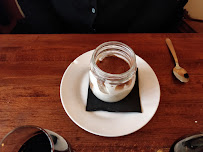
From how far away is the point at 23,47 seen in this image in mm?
705

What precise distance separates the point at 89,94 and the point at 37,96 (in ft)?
0.54

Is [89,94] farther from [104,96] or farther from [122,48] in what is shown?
[122,48]

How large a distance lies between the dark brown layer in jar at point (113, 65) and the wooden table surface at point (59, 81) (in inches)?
5.0

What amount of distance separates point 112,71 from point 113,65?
3 cm

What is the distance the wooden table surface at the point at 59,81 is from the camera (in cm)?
50

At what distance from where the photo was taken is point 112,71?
0.56 meters
